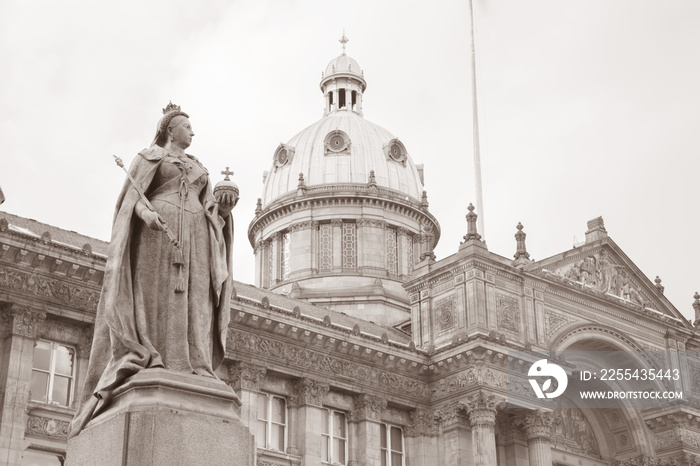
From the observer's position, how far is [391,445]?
39000 millimetres

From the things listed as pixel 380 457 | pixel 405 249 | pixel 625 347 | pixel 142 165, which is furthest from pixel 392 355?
pixel 142 165

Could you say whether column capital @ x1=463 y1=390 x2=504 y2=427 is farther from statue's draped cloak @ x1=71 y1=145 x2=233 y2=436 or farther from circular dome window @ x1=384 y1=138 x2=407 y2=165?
statue's draped cloak @ x1=71 y1=145 x2=233 y2=436

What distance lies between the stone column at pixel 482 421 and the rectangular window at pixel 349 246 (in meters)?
16.3

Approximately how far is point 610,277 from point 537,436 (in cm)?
916

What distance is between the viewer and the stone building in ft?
101

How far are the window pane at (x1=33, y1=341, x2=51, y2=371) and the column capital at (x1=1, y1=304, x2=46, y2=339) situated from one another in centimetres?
51

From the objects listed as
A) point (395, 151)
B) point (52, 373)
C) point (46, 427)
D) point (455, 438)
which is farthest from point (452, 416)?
point (395, 151)

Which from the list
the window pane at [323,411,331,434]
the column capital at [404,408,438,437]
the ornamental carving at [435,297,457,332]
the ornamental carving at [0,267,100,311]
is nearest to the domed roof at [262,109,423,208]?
the ornamental carving at [435,297,457,332]

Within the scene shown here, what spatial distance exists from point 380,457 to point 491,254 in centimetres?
860

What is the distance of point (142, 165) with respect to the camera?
10.3m

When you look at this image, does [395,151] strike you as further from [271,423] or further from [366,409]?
[271,423]

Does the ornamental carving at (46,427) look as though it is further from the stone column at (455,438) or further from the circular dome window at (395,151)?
the circular dome window at (395,151)

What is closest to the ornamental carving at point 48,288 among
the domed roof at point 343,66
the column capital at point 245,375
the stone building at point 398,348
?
the stone building at point 398,348

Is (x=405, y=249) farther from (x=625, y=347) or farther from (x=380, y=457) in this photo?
(x=380, y=457)
